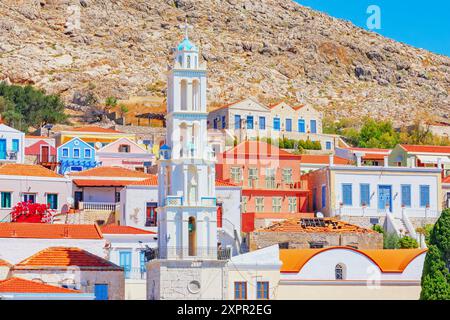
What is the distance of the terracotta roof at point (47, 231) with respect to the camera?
200 ft

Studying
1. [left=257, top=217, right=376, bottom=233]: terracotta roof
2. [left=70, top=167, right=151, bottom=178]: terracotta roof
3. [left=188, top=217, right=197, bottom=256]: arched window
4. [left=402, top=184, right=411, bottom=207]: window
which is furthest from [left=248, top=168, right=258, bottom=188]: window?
[left=188, top=217, right=197, bottom=256]: arched window

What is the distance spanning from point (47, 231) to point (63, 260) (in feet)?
15.7

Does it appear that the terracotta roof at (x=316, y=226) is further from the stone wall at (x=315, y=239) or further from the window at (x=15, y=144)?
the window at (x=15, y=144)

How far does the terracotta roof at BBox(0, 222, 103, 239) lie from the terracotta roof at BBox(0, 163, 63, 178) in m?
13.5

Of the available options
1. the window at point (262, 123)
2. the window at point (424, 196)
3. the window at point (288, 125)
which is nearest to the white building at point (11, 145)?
the window at point (424, 196)

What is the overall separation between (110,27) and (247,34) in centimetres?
1867

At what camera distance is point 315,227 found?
70750mm

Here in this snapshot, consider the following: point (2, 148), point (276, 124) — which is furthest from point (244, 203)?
point (276, 124)

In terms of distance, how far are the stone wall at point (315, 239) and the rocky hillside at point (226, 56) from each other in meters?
65.1

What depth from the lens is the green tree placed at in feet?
190

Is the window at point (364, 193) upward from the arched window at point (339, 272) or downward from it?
upward

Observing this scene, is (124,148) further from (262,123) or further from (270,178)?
(262,123)

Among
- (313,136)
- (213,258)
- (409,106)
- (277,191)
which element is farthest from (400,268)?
(409,106)

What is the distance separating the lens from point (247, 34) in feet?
568
